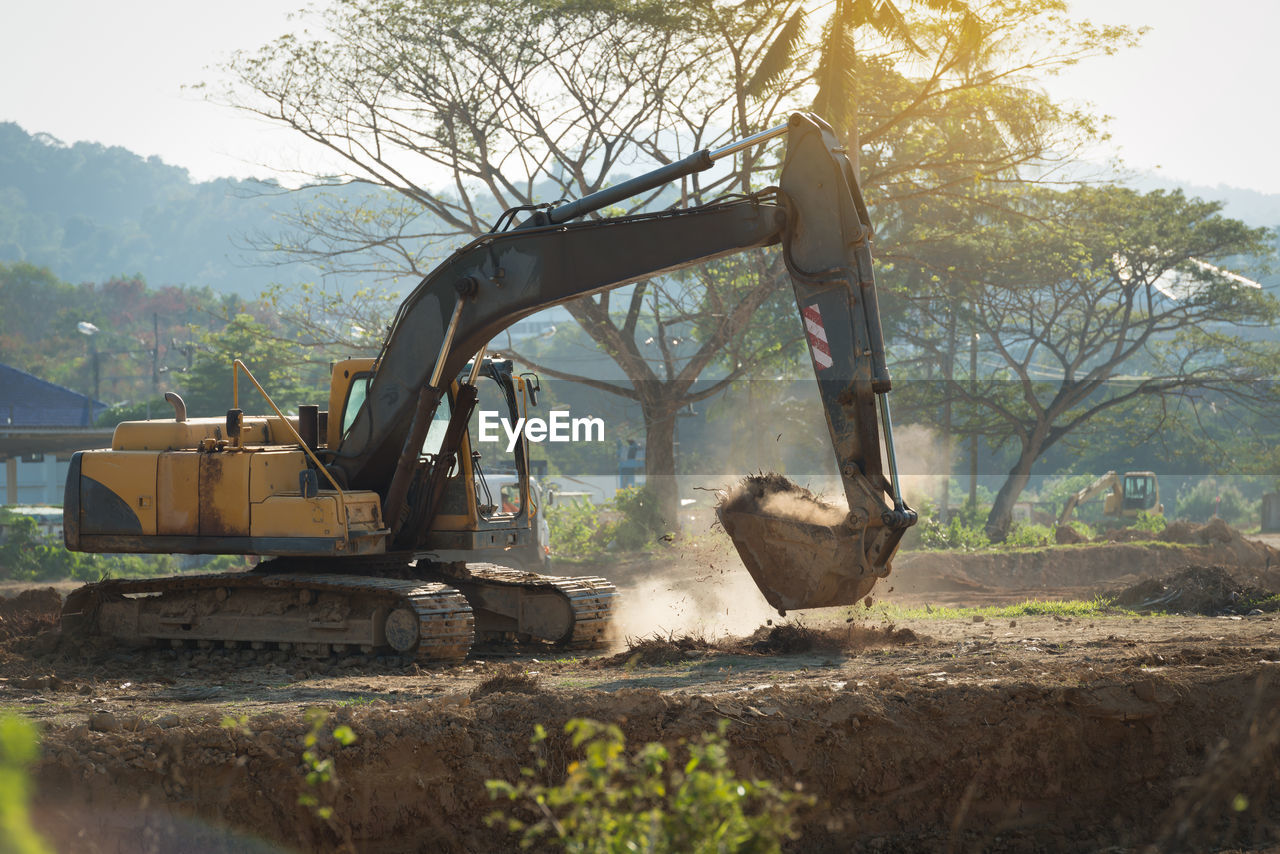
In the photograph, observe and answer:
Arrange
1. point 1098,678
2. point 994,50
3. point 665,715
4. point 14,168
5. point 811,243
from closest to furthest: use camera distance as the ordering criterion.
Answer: point 665,715 < point 1098,678 < point 811,243 < point 994,50 < point 14,168

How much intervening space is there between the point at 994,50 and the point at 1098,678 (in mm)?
15450

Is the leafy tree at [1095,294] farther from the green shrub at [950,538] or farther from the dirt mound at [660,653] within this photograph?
the dirt mound at [660,653]

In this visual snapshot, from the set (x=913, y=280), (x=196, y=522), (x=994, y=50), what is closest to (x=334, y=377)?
(x=196, y=522)

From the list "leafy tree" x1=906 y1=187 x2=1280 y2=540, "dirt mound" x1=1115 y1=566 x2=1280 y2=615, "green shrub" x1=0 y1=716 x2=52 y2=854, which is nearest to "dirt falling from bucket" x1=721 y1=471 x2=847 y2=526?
"dirt mound" x1=1115 y1=566 x2=1280 y2=615

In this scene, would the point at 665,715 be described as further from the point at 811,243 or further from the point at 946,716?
the point at 811,243

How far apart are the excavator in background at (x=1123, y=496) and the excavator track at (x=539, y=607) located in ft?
74.6

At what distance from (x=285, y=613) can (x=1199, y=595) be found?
10257 millimetres

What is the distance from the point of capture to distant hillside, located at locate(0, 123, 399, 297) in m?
142

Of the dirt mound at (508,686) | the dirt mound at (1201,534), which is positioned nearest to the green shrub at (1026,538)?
the dirt mound at (1201,534)

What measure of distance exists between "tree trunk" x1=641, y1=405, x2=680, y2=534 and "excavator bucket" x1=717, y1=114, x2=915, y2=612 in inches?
538

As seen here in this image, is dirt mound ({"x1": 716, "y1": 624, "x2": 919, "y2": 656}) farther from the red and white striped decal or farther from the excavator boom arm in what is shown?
the excavator boom arm

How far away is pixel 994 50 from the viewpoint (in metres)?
20.1

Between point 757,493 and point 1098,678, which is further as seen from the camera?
point 757,493

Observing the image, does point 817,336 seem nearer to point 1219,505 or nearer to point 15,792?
point 15,792
